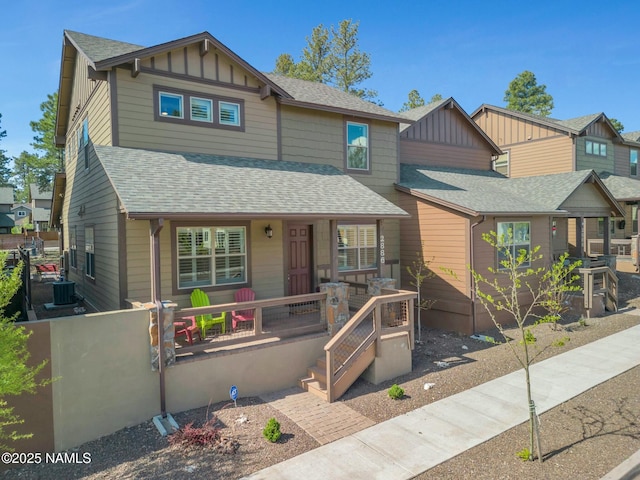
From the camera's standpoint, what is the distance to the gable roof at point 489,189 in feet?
41.2

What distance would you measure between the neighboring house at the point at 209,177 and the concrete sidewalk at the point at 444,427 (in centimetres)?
377

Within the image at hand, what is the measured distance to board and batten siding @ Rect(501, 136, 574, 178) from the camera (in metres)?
20.9

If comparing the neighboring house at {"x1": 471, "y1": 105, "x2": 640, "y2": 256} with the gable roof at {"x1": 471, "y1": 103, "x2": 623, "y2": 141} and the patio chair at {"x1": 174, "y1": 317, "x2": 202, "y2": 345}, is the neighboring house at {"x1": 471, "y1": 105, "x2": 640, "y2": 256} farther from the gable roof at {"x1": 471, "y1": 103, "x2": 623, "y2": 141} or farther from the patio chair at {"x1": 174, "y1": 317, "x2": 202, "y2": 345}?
the patio chair at {"x1": 174, "y1": 317, "x2": 202, "y2": 345}

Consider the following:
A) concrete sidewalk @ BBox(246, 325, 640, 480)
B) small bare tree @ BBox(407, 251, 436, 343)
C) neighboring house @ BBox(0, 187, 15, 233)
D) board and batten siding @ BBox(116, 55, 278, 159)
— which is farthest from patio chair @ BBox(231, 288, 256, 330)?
neighboring house @ BBox(0, 187, 15, 233)

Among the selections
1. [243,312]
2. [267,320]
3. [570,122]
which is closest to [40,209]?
[267,320]

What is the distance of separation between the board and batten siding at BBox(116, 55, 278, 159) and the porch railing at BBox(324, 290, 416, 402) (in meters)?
5.37

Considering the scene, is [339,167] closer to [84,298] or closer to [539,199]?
[539,199]

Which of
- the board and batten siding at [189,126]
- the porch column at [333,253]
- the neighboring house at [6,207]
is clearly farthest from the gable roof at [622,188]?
the neighboring house at [6,207]

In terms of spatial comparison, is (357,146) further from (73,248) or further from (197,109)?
(73,248)

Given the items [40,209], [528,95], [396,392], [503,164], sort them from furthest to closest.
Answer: [40,209]
[528,95]
[503,164]
[396,392]

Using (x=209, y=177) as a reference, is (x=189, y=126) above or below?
above

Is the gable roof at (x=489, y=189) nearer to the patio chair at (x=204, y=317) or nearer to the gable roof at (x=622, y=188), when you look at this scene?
the gable roof at (x=622, y=188)

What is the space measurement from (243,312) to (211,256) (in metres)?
1.56

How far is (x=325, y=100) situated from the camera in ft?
41.8
